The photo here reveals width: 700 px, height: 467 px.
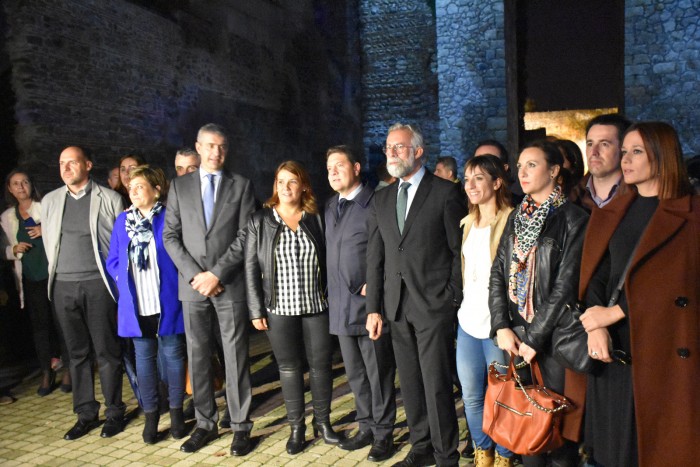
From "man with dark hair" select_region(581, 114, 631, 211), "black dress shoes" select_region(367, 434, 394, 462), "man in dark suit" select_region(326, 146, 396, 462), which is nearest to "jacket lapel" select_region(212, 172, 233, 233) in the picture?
"man in dark suit" select_region(326, 146, 396, 462)

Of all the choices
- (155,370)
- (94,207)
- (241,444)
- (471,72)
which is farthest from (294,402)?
(471,72)

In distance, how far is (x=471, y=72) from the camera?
41.9ft

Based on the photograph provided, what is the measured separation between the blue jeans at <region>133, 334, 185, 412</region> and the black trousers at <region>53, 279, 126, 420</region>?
376mm

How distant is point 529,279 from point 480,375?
0.73 m

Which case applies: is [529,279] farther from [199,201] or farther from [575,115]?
[575,115]

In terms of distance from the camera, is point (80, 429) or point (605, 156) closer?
point (605, 156)

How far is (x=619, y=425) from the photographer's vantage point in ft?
9.57

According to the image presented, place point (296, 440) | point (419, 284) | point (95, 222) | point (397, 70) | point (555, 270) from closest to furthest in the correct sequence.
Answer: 1. point (555, 270)
2. point (419, 284)
3. point (296, 440)
4. point (95, 222)
5. point (397, 70)

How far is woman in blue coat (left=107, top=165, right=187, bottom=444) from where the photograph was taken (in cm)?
461

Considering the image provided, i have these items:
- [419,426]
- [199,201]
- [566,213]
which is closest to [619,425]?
[566,213]

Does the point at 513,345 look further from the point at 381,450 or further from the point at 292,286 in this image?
the point at 292,286

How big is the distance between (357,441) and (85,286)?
239 centimetres

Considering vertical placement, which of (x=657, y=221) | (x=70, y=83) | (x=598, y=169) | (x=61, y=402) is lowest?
(x=61, y=402)

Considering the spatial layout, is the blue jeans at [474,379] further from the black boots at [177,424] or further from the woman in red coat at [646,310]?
the black boots at [177,424]
